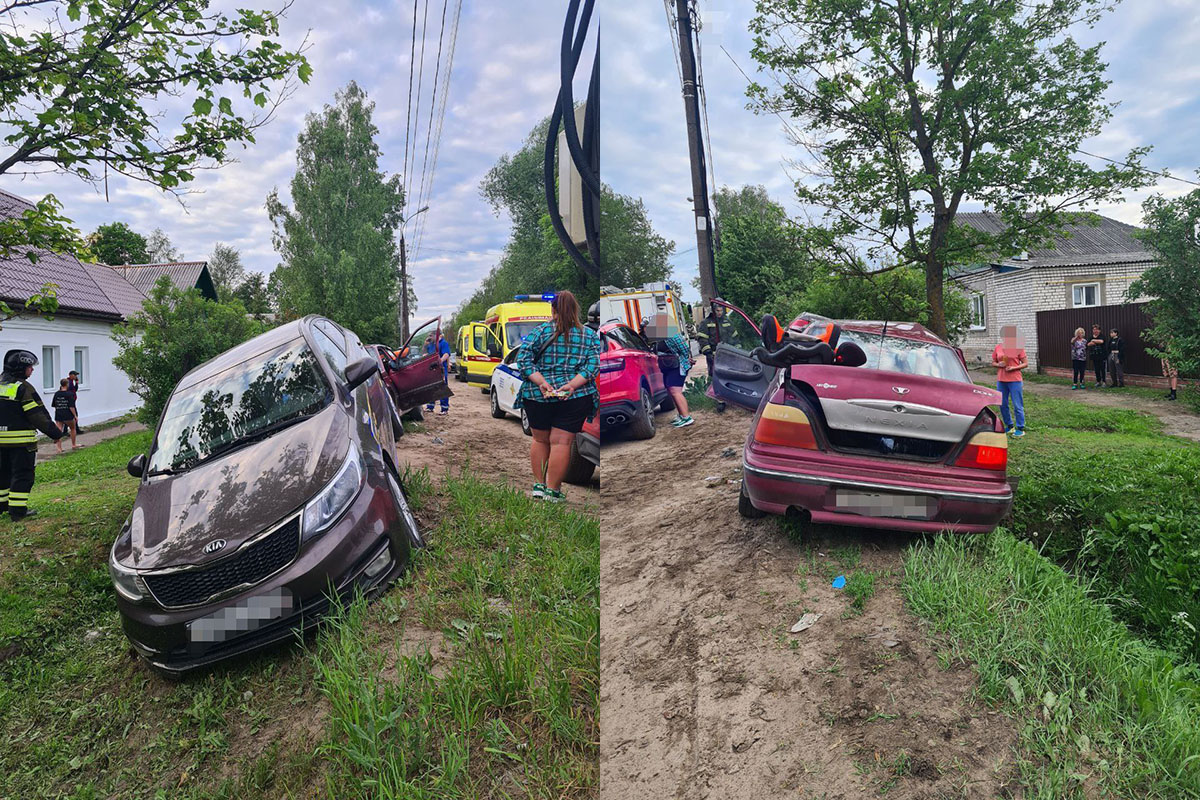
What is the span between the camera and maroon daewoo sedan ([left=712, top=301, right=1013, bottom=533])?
2.14m

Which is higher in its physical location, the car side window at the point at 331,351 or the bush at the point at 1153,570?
the car side window at the point at 331,351

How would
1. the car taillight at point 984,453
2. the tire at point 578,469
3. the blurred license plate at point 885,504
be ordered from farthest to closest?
the car taillight at point 984,453, the blurred license plate at point 885,504, the tire at point 578,469

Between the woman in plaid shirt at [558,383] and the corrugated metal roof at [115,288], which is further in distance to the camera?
the corrugated metal roof at [115,288]

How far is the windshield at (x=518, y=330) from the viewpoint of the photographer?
109 cm

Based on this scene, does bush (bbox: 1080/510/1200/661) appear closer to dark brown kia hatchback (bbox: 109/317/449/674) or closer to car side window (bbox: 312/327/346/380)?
dark brown kia hatchback (bbox: 109/317/449/674)

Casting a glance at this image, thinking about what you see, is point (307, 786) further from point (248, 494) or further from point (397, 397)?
point (397, 397)

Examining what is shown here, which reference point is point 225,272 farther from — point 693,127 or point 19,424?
point 693,127

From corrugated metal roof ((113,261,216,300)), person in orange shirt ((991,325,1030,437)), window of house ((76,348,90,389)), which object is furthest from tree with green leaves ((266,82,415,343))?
window of house ((76,348,90,389))

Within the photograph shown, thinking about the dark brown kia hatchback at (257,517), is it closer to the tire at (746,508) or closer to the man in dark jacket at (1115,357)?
the tire at (746,508)

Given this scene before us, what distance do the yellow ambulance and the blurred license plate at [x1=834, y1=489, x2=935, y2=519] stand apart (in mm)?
1313

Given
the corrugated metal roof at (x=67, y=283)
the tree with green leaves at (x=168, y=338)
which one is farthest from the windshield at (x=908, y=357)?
the corrugated metal roof at (x=67, y=283)

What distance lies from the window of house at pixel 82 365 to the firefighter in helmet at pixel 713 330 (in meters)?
8.75

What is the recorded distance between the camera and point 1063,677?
124 cm

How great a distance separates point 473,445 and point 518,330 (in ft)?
6.78
